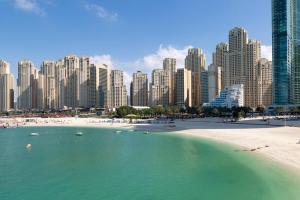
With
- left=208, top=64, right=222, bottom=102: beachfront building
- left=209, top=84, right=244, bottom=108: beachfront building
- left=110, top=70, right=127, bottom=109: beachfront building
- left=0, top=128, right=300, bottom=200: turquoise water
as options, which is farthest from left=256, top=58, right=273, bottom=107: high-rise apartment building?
left=0, top=128, right=300, bottom=200: turquoise water

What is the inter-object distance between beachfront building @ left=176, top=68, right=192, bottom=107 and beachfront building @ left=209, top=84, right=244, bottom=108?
2183cm

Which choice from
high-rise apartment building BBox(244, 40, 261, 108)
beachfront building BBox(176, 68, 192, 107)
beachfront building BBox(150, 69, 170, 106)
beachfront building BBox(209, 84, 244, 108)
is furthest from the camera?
beachfront building BBox(150, 69, 170, 106)

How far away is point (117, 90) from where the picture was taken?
195375 mm

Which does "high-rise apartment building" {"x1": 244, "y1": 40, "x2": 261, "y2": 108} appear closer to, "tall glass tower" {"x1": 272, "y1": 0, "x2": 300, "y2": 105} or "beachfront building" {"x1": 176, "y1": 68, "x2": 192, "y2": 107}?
"tall glass tower" {"x1": 272, "y1": 0, "x2": 300, "y2": 105}

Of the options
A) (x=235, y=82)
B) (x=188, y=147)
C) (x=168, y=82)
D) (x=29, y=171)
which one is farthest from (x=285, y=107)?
(x=29, y=171)

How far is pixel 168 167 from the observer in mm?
38406

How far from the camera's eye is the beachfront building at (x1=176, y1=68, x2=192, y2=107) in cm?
18500

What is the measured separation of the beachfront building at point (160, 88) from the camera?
7574 inches

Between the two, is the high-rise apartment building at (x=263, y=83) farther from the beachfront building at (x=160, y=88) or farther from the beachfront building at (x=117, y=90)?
the beachfront building at (x=117, y=90)

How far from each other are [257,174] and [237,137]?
31578 millimetres

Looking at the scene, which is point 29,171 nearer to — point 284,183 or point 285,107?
point 284,183

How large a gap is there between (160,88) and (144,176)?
529 ft

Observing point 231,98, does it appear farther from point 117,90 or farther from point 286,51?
point 117,90

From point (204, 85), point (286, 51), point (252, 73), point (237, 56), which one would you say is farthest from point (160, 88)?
point (286, 51)
